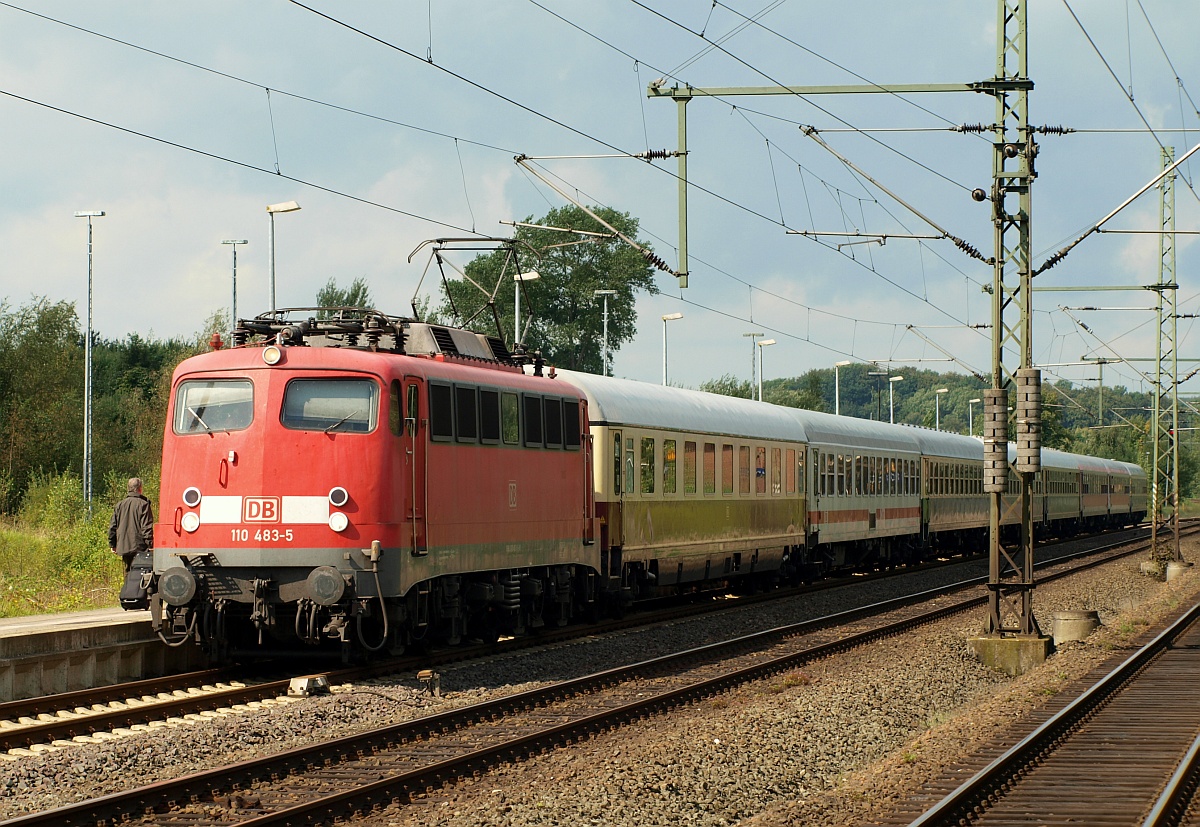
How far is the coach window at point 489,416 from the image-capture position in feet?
56.0

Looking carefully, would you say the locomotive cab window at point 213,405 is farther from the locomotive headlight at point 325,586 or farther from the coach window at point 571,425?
the coach window at point 571,425

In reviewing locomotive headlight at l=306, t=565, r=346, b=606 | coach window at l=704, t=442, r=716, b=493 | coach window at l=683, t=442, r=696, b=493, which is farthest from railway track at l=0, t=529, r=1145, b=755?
coach window at l=704, t=442, r=716, b=493

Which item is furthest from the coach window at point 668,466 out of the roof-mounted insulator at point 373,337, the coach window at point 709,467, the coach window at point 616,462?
the roof-mounted insulator at point 373,337

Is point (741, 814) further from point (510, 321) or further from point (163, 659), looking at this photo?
point (510, 321)

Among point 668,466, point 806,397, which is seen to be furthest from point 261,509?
point 806,397

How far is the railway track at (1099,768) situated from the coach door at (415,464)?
6.40m

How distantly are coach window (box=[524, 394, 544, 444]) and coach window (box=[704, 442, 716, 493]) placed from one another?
7443 millimetres

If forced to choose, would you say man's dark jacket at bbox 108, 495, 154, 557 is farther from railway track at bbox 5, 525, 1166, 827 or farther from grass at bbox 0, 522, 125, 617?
railway track at bbox 5, 525, 1166, 827

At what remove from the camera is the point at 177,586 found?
14.7 metres

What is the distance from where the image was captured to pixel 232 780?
34.4 ft

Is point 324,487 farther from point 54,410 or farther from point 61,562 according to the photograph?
point 54,410

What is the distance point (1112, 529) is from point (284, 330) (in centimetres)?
6954

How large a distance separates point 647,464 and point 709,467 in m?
2.96

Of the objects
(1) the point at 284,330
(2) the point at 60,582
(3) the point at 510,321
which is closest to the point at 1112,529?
(3) the point at 510,321
